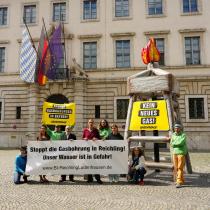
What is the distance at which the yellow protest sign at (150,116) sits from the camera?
388 inches

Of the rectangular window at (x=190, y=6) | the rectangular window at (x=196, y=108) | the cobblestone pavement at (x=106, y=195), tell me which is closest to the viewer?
the cobblestone pavement at (x=106, y=195)

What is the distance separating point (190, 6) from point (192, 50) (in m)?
Answer: 3.77

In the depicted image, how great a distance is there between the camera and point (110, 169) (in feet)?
30.1

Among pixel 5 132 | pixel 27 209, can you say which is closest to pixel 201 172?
pixel 27 209

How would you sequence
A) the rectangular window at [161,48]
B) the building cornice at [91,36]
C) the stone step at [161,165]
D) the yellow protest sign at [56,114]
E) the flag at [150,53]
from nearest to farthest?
the stone step at [161,165]
the flag at [150,53]
the yellow protest sign at [56,114]
the rectangular window at [161,48]
the building cornice at [91,36]

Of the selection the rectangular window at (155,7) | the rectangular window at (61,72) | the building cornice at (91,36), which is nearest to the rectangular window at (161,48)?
the rectangular window at (155,7)

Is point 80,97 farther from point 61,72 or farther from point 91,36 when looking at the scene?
point 91,36

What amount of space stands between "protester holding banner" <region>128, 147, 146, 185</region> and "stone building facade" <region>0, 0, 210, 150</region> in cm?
1320

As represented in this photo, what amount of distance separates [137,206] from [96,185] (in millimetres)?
2626

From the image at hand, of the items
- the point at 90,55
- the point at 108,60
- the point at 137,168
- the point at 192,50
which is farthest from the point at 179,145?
the point at 90,55

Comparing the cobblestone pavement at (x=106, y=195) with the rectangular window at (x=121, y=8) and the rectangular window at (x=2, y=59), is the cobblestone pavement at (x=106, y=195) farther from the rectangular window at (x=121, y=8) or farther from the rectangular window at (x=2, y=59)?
the rectangular window at (x=121, y=8)

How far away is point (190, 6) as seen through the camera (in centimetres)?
2355

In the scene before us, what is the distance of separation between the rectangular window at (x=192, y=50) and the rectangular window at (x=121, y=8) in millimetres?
5645

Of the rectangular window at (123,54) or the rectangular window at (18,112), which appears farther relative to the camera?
the rectangular window at (18,112)
